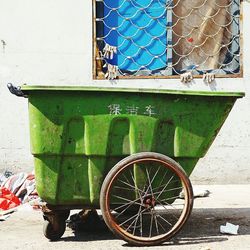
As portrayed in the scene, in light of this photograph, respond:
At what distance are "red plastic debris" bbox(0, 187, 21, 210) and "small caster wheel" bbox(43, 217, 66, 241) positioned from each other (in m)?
1.70

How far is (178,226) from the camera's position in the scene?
4551 mm

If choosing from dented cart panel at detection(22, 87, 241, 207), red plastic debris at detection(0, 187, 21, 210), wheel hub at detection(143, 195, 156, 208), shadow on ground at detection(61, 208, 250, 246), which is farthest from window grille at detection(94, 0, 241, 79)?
wheel hub at detection(143, 195, 156, 208)

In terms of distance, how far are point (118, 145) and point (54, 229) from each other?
2.82ft

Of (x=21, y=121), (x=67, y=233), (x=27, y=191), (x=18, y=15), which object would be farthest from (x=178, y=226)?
(x=18, y=15)

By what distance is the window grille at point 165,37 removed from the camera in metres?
7.50

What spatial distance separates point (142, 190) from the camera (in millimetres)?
4621

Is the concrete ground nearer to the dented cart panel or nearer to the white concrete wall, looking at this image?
the dented cart panel

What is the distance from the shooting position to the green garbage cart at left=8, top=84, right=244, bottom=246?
447 centimetres

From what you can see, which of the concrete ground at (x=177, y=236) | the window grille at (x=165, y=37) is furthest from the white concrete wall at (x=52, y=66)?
the concrete ground at (x=177, y=236)

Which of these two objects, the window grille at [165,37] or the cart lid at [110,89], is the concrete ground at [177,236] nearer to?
the cart lid at [110,89]

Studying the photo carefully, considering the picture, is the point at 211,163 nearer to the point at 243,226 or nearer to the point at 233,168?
the point at 233,168

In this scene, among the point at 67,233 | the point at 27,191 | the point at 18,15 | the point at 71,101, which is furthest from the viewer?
the point at 18,15

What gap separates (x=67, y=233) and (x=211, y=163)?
2.99 metres

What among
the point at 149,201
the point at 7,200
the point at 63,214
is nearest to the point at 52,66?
the point at 7,200
